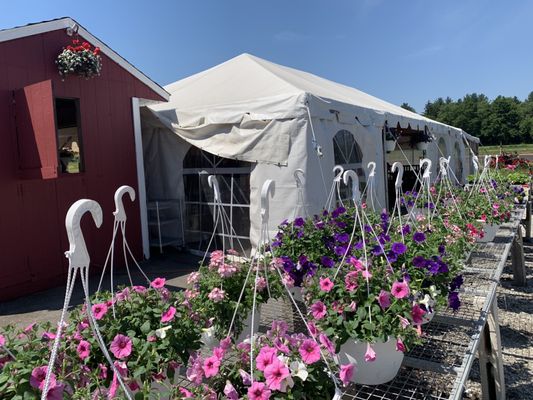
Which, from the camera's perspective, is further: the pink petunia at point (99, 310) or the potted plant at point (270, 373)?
the pink petunia at point (99, 310)

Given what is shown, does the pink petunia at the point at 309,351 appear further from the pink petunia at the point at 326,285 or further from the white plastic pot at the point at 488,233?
the white plastic pot at the point at 488,233

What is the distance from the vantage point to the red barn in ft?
15.5

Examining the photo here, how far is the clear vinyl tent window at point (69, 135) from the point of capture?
18.1ft

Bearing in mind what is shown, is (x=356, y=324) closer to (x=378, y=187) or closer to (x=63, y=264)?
(x=63, y=264)

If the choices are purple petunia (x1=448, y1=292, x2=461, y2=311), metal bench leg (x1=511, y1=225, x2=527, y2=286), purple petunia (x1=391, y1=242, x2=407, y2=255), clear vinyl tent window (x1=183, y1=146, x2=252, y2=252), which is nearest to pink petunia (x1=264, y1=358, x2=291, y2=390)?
purple petunia (x1=391, y1=242, x2=407, y2=255)

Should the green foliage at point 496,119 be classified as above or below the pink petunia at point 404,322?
above

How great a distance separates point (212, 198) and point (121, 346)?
495 cm

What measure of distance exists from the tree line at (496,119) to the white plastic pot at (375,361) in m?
64.3

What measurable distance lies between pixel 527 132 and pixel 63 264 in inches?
2625

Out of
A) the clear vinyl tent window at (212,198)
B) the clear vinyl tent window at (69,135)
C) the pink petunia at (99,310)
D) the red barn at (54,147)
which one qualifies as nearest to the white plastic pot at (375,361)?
the pink petunia at (99,310)

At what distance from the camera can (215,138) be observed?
5824 millimetres

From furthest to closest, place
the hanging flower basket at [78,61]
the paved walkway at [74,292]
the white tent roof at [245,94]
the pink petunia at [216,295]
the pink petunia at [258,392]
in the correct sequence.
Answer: the white tent roof at [245,94]
the hanging flower basket at [78,61]
the paved walkway at [74,292]
the pink petunia at [216,295]
the pink petunia at [258,392]

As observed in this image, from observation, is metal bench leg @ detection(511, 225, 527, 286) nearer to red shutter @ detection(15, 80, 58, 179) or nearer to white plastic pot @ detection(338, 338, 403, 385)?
white plastic pot @ detection(338, 338, 403, 385)

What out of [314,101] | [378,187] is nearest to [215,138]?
[314,101]
